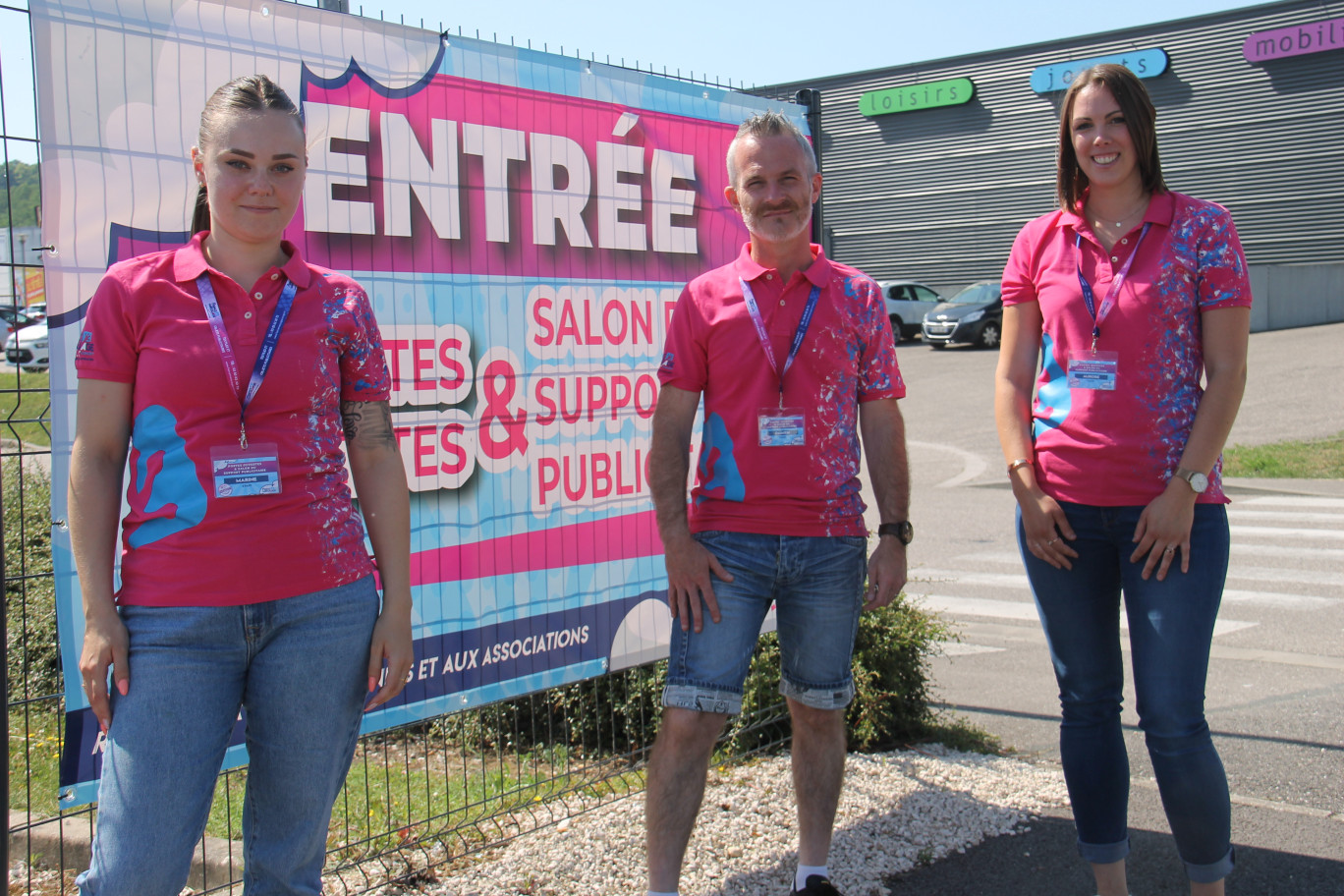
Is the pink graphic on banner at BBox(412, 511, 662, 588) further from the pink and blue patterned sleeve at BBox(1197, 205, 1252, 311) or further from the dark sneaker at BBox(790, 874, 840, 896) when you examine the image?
the pink and blue patterned sleeve at BBox(1197, 205, 1252, 311)

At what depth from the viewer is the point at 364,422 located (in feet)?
7.59

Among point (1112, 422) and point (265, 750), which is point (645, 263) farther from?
point (265, 750)

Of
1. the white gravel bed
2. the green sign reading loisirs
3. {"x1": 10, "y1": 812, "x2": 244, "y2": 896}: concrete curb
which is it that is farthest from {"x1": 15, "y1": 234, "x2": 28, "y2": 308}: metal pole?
the green sign reading loisirs

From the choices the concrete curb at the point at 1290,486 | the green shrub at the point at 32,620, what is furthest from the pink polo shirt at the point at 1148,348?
the concrete curb at the point at 1290,486

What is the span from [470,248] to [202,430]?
55.1 inches

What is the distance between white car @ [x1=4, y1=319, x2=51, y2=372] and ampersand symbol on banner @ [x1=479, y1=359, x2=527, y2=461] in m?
1.14

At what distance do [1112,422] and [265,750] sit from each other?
2008mm

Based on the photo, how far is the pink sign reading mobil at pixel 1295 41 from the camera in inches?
1096

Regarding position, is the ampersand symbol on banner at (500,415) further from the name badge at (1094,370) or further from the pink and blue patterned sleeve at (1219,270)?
the pink and blue patterned sleeve at (1219,270)

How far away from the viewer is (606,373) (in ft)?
12.2

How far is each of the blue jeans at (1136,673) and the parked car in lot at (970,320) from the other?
25.4 meters

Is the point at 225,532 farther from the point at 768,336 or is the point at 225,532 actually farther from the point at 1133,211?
the point at 1133,211

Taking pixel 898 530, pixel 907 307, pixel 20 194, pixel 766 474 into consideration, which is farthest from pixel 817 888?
pixel 907 307

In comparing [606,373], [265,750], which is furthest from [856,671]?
[265,750]
